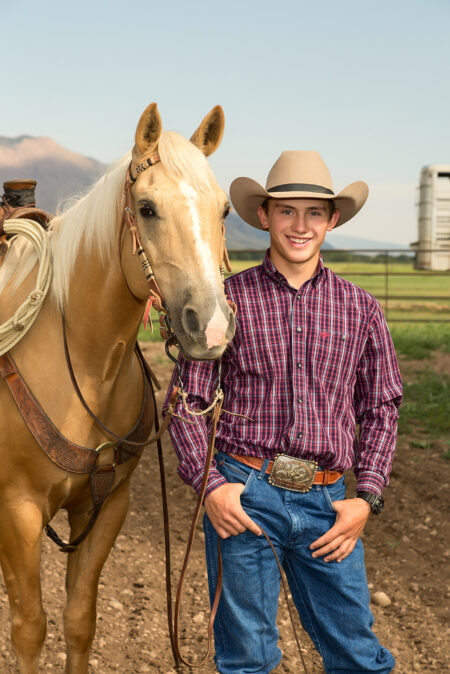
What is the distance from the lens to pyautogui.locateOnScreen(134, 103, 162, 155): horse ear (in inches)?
80.9

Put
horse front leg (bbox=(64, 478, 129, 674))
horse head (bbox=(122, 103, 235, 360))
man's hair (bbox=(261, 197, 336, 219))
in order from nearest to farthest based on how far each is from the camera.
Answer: horse head (bbox=(122, 103, 235, 360))
man's hair (bbox=(261, 197, 336, 219))
horse front leg (bbox=(64, 478, 129, 674))

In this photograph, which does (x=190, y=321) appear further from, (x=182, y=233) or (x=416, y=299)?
(x=416, y=299)

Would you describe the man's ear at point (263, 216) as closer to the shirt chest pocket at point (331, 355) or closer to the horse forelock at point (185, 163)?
the horse forelock at point (185, 163)

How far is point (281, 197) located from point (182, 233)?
458 mm

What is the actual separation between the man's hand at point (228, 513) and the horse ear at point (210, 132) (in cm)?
109

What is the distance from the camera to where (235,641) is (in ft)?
7.22

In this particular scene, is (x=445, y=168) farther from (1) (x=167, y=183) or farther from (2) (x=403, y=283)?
(1) (x=167, y=183)

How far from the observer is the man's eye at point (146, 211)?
2.02 m

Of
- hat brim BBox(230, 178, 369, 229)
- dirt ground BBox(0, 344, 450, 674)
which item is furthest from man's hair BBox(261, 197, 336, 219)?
dirt ground BBox(0, 344, 450, 674)

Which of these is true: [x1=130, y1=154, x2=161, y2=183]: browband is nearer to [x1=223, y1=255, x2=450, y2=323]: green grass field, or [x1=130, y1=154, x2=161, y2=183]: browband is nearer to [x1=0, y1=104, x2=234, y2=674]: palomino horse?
[x1=0, y1=104, x2=234, y2=674]: palomino horse

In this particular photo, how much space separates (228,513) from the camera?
2.10m

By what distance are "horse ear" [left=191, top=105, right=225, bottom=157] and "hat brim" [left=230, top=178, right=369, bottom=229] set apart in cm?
16

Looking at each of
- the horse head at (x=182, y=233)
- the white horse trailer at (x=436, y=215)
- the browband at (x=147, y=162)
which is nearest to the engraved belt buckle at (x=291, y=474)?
the horse head at (x=182, y=233)

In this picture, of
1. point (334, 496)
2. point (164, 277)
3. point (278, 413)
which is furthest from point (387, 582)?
point (164, 277)
